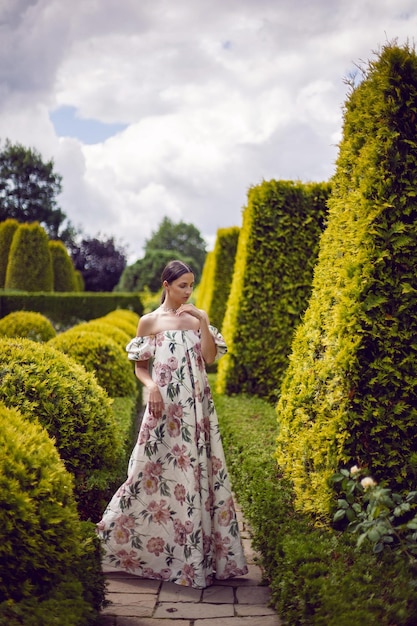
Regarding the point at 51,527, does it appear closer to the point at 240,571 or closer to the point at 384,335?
the point at 240,571

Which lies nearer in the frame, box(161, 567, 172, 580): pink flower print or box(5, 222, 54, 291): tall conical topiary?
box(161, 567, 172, 580): pink flower print

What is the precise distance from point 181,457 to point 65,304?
19.1 m

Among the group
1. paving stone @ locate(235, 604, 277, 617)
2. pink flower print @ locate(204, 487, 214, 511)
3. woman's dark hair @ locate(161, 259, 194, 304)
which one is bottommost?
paving stone @ locate(235, 604, 277, 617)

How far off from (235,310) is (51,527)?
6101mm

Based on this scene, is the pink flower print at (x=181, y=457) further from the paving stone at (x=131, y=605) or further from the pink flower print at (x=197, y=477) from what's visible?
the paving stone at (x=131, y=605)

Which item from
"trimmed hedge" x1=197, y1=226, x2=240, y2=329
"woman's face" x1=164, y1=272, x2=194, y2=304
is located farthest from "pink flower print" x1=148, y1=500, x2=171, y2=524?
"trimmed hedge" x1=197, y1=226, x2=240, y2=329

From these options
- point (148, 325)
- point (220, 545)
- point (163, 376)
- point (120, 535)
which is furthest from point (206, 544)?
point (148, 325)

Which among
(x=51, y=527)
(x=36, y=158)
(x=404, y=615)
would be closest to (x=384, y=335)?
(x=404, y=615)

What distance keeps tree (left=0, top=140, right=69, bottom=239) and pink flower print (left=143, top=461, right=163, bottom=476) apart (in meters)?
42.1

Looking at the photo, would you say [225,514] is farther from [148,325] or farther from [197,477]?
[148,325]

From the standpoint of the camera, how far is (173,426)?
3916 millimetres

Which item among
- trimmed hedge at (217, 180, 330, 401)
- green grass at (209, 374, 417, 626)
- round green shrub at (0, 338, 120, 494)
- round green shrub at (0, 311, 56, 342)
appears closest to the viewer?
green grass at (209, 374, 417, 626)

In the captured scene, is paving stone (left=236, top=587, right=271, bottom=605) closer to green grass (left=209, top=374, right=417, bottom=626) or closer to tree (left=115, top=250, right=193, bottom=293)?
green grass (left=209, top=374, right=417, bottom=626)

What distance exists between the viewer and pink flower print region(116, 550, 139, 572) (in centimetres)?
399
